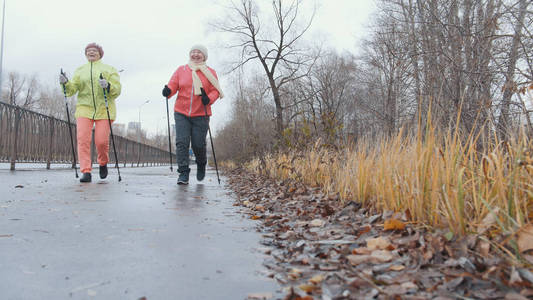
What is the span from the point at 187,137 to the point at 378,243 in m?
5.30

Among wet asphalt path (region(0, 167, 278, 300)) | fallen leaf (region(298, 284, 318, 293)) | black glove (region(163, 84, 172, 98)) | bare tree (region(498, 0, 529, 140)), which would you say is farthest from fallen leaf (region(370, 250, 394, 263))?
black glove (region(163, 84, 172, 98))

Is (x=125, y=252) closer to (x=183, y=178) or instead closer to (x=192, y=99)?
(x=183, y=178)

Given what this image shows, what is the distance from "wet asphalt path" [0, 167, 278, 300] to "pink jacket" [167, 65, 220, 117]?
Answer: 320 cm

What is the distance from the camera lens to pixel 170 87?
7176 mm

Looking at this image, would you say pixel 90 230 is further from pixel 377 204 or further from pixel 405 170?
pixel 405 170

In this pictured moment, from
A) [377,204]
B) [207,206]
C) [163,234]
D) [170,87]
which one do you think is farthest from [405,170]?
[170,87]

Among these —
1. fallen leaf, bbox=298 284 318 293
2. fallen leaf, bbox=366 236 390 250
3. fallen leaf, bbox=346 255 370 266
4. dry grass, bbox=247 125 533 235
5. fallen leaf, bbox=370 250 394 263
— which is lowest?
fallen leaf, bbox=298 284 318 293

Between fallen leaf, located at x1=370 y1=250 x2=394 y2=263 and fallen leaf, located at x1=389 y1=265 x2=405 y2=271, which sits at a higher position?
fallen leaf, located at x1=370 y1=250 x2=394 y2=263

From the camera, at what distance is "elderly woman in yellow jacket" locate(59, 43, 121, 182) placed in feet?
22.4

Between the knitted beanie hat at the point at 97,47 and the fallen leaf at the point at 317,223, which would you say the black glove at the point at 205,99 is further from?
the fallen leaf at the point at 317,223

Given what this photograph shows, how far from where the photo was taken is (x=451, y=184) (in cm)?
255

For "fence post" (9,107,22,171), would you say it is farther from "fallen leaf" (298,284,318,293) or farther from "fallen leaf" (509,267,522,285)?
"fallen leaf" (509,267,522,285)

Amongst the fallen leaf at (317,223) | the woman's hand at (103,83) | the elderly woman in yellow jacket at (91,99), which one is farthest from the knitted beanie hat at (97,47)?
the fallen leaf at (317,223)

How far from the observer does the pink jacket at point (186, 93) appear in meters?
7.16
